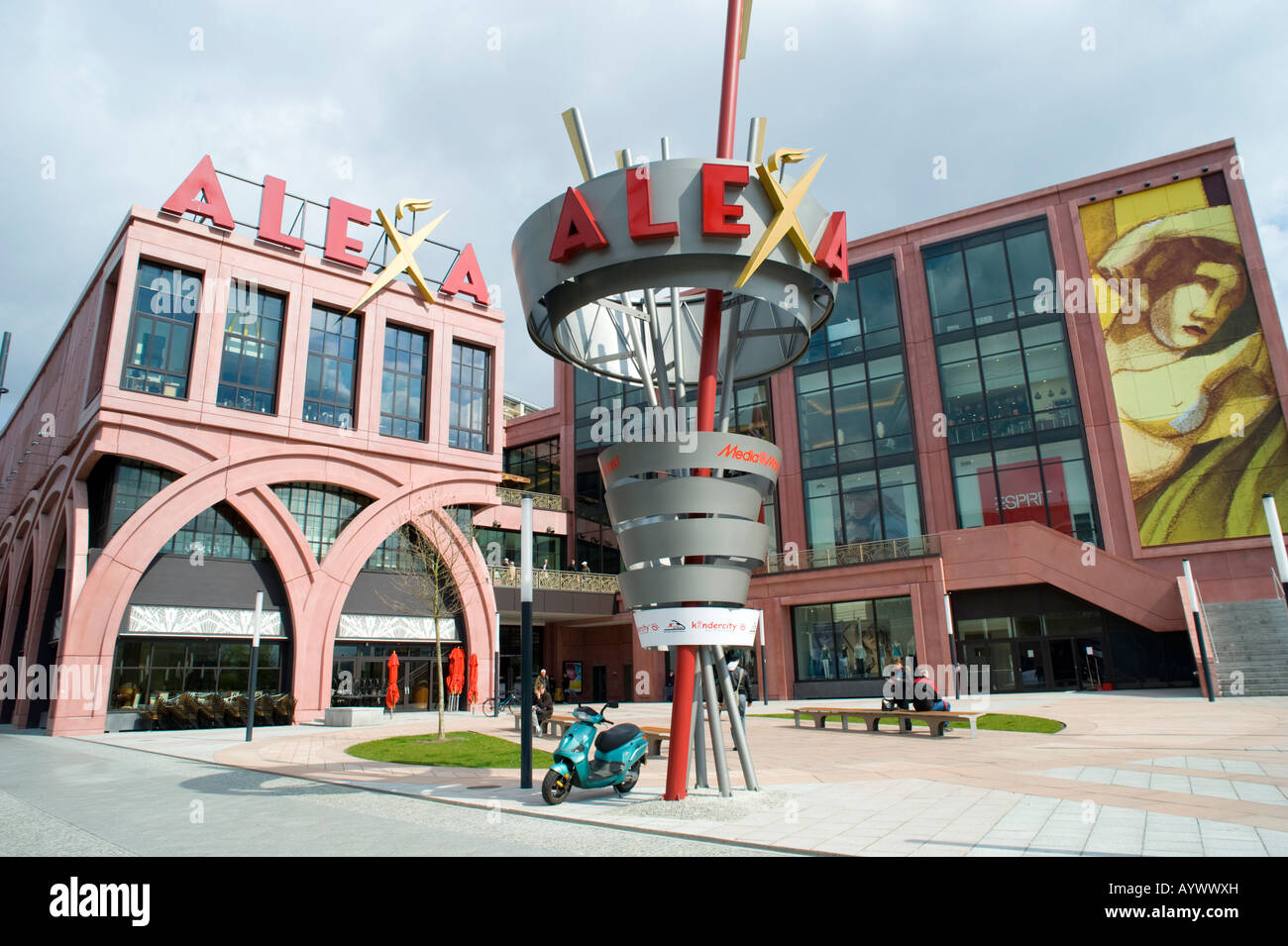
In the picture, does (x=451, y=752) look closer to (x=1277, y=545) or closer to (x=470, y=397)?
(x=1277, y=545)

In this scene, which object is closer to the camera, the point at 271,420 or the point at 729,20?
the point at 729,20

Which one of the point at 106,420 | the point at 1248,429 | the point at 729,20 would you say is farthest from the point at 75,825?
the point at 1248,429

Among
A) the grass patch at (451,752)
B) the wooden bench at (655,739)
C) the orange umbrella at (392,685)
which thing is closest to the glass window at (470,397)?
the orange umbrella at (392,685)

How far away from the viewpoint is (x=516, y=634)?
147 ft

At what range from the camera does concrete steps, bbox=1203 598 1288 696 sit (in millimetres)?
25094

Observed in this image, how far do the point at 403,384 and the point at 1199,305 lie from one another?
34516 mm

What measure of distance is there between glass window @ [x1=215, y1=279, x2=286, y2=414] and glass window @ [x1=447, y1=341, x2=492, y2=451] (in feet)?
26.8

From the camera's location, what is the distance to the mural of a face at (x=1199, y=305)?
108ft

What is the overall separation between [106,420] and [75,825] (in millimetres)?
23054

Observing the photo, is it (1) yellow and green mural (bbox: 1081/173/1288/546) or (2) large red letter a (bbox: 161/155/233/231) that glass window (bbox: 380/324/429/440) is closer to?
(2) large red letter a (bbox: 161/155/233/231)

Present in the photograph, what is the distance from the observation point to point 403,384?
120 ft

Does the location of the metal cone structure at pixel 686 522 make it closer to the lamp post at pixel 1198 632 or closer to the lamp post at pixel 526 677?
the lamp post at pixel 526 677

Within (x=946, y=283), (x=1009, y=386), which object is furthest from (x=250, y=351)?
(x=1009, y=386)
